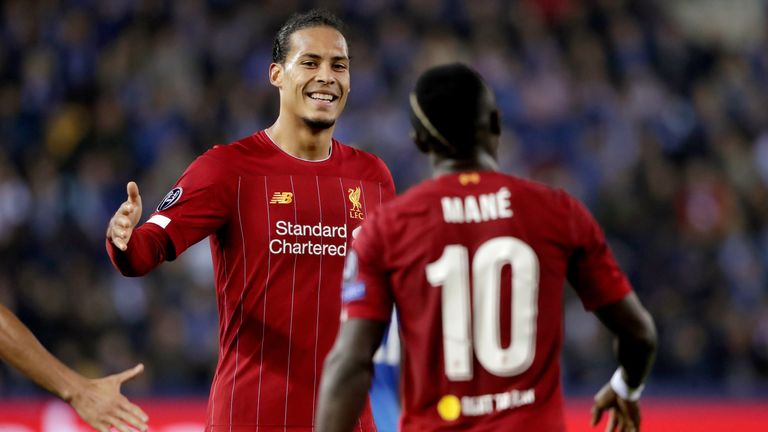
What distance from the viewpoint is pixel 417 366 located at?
3.53 meters

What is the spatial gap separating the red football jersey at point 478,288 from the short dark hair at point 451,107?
114 mm

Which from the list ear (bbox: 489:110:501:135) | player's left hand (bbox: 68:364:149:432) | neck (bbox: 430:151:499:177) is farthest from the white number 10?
player's left hand (bbox: 68:364:149:432)

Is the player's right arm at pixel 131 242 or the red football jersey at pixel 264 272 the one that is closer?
the player's right arm at pixel 131 242

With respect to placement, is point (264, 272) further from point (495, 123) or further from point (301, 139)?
point (495, 123)

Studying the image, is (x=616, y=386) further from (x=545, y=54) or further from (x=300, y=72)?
(x=545, y=54)

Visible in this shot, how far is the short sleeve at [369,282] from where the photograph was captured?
353 cm

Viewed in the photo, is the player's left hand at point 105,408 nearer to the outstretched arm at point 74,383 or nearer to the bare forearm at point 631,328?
the outstretched arm at point 74,383

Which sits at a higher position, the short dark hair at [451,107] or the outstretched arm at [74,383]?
the short dark hair at [451,107]

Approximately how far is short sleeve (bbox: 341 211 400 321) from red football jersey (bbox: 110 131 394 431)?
137 cm

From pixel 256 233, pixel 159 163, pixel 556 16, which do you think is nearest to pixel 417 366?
pixel 256 233

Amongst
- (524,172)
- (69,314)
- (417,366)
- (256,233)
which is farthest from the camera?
(524,172)

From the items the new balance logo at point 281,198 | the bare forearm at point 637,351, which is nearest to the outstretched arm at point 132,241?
the new balance logo at point 281,198

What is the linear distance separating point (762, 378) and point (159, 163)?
5904 mm

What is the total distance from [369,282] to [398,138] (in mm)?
8793
